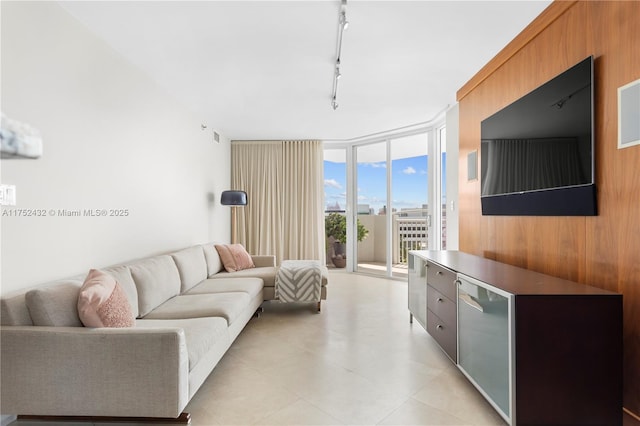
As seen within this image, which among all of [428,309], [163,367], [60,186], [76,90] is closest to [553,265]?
[428,309]

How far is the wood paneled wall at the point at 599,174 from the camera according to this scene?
1.67 meters

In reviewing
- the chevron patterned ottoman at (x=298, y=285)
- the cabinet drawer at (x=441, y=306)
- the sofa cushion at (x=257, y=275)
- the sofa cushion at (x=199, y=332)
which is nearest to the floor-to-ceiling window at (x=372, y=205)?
the chevron patterned ottoman at (x=298, y=285)

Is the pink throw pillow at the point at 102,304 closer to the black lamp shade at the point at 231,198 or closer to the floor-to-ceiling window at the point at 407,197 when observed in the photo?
the black lamp shade at the point at 231,198

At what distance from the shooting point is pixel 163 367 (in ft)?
5.55

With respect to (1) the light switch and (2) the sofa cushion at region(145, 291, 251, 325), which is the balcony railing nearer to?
(2) the sofa cushion at region(145, 291, 251, 325)

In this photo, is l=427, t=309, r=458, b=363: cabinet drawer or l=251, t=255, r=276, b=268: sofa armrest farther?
l=251, t=255, r=276, b=268: sofa armrest

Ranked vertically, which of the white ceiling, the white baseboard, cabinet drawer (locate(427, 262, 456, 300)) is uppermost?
the white ceiling

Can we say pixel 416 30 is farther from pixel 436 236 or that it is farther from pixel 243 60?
pixel 436 236

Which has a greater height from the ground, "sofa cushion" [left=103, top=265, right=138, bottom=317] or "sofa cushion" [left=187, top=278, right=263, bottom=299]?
"sofa cushion" [left=103, top=265, right=138, bottom=317]

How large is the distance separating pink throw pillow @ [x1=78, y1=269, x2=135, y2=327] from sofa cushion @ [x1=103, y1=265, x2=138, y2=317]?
0.26 metres

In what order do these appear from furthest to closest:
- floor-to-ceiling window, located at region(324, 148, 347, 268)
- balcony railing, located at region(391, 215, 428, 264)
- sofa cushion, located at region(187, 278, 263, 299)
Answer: floor-to-ceiling window, located at region(324, 148, 347, 268), balcony railing, located at region(391, 215, 428, 264), sofa cushion, located at region(187, 278, 263, 299)

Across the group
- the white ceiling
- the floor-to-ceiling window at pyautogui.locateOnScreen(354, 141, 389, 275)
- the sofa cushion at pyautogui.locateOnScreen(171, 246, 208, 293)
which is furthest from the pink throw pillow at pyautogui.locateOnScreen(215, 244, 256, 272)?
the floor-to-ceiling window at pyautogui.locateOnScreen(354, 141, 389, 275)

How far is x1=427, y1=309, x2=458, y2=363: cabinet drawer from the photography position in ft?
7.79

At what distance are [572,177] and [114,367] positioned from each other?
106 inches
